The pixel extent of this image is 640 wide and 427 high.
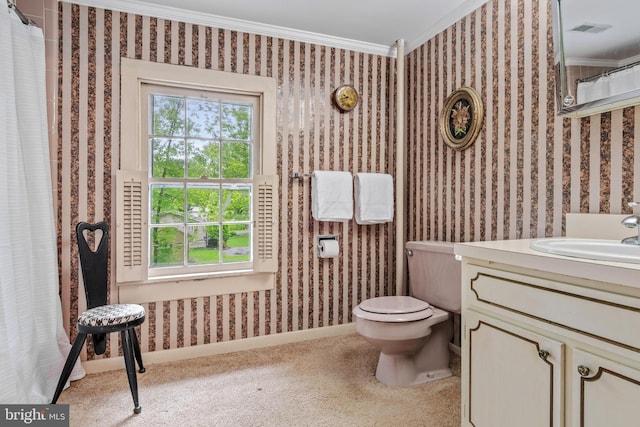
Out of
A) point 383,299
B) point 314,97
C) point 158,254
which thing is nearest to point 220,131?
point 314,97

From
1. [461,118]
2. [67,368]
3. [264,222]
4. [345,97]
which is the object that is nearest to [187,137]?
[264,222]

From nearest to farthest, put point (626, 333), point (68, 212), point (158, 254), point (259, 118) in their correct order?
1. point (626, 333)
2. point (68, 212)
3. point (158, 254)
4. point (259, 118)

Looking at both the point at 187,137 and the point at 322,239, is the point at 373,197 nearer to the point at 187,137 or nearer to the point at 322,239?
the point at 322,239

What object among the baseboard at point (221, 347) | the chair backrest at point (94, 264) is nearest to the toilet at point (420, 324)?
the baseboard at point (221, 347)

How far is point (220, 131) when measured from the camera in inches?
101

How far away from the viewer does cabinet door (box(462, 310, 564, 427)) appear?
3.60 feet

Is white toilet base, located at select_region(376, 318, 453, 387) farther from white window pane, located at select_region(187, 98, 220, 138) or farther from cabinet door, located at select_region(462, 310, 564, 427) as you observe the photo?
white window pane, located at select_region(187, 98, 220, 138)

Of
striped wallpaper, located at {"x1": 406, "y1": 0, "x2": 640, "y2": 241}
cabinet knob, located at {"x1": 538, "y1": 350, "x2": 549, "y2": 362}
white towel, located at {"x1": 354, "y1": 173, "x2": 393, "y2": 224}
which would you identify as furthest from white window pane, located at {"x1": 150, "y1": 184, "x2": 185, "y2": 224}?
cabinet knob, located at {"x1": 538, "y1": 350, "x2": 549, "y2": 362}

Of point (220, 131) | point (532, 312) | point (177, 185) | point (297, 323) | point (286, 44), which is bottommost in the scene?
point (297, 323)

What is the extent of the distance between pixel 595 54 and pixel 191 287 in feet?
8.05

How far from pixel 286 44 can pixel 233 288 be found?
→ 1771 mm

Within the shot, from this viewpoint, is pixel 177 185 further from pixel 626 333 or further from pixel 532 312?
pixel 626 333

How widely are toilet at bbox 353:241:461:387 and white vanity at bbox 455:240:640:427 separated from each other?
52 cm

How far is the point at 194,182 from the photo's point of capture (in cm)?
251
